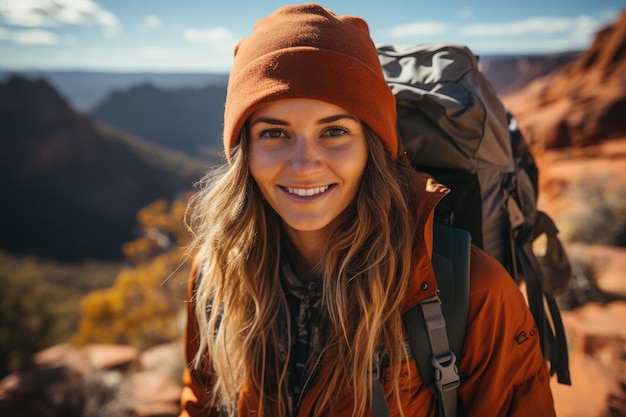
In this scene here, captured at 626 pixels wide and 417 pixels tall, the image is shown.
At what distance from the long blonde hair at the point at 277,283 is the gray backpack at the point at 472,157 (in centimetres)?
22

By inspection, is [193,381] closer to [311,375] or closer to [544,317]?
[311,375]

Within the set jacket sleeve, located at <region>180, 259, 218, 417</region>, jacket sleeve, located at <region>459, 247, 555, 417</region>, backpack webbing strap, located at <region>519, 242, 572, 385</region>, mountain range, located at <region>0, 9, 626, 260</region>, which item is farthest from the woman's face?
mountain range, located at <region>0, 9, 626, 260</region>

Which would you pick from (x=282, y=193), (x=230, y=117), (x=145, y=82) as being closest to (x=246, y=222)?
(x=282, y=193)

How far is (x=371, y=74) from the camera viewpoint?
4.72 feet

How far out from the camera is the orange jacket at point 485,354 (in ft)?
4.09

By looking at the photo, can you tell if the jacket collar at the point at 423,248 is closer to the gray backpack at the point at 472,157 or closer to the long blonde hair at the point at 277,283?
the long blonde hair at the point at 277,283

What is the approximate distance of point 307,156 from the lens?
1.32 m

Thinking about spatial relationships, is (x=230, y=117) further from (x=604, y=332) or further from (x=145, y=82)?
(x=145, y=82)

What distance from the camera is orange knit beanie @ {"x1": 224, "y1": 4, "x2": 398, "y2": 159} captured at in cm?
133

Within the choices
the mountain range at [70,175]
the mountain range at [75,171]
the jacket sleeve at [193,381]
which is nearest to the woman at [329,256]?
the jacket sleeve at [193,381]

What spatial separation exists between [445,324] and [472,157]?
2.25 ft

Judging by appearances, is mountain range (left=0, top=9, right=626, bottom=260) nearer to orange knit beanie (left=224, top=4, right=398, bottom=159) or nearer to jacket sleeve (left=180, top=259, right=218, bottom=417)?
jacket sleeve (left=180, top=259, right=218, bottom=417)

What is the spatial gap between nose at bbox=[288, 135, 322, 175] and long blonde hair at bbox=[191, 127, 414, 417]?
0.23 m

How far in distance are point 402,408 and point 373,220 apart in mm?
648
